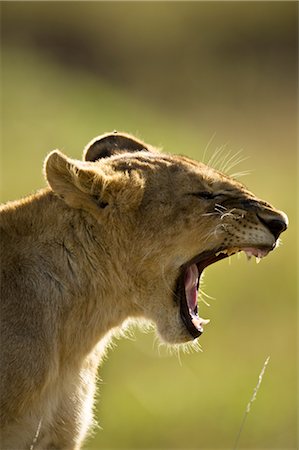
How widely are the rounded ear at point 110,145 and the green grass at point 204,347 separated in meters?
4.51

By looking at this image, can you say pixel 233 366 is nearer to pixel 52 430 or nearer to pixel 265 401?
pixel 265 401

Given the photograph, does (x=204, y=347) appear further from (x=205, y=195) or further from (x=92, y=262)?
(x=92, y=262)

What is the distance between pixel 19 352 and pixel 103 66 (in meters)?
21.0

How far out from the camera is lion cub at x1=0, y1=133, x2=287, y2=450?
5902 mm

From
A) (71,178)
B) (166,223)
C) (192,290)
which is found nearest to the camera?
(71,178)

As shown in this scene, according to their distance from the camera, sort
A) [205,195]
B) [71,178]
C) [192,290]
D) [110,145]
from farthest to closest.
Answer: [110,145] < [192,290] < [205,195] < [71,178]

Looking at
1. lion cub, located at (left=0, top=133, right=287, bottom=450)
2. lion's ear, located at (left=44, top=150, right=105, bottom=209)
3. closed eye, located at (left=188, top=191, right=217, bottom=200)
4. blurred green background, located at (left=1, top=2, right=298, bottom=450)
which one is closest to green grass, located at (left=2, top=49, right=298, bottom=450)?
blurred green background, located at (left=1, top=2, right=298, bottom=450)

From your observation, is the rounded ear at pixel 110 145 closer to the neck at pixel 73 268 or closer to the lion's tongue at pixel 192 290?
the neck at pixel 73 268

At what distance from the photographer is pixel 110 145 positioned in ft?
22.1

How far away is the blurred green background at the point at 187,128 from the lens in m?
12.6

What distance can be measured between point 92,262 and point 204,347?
26.4ft

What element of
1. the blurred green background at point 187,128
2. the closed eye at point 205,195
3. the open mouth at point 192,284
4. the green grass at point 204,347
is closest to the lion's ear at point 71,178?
the closed eye at point 205,195

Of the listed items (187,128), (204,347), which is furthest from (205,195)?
(187,128)

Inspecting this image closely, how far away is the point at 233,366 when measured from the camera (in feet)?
44.8
